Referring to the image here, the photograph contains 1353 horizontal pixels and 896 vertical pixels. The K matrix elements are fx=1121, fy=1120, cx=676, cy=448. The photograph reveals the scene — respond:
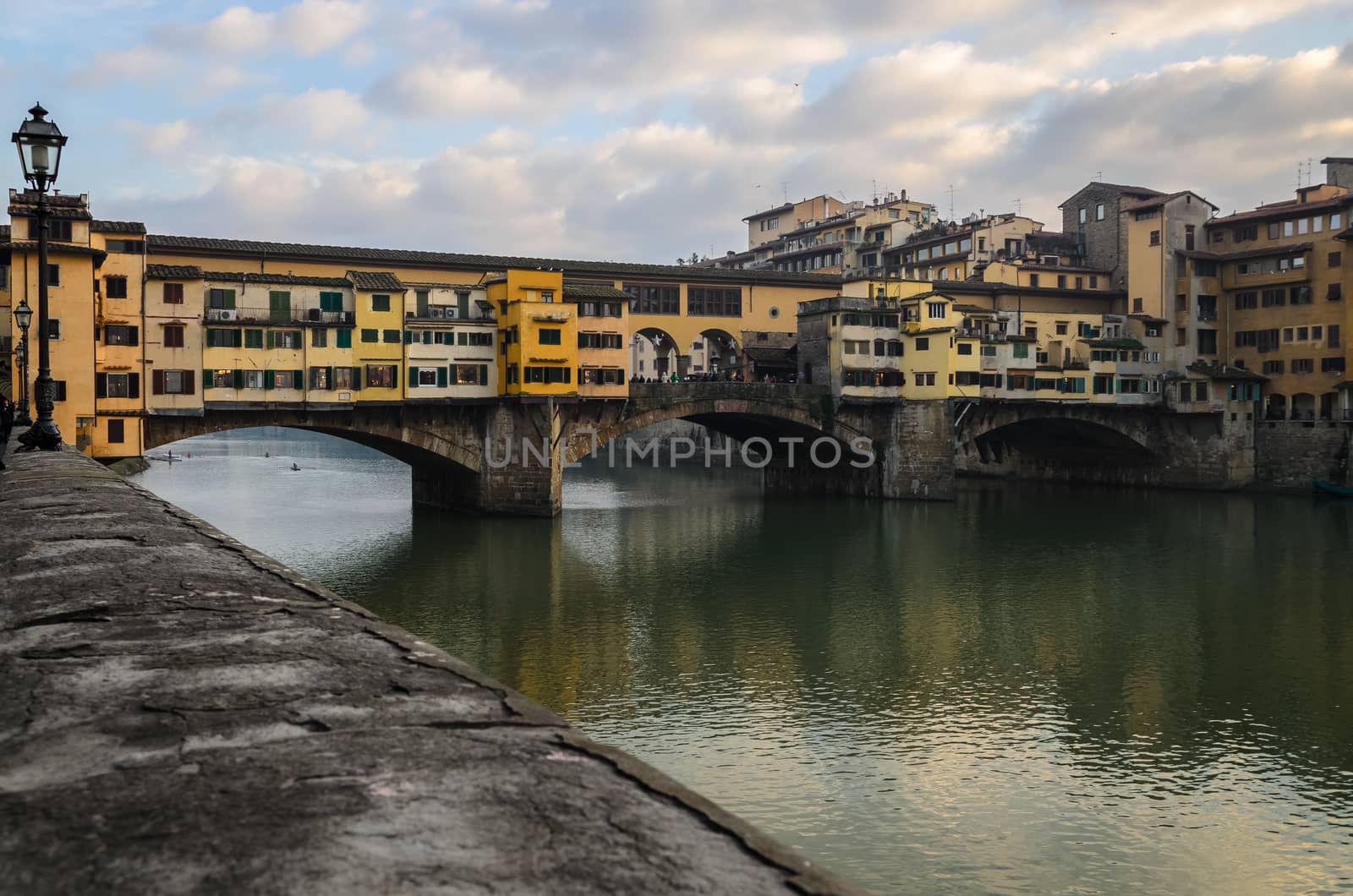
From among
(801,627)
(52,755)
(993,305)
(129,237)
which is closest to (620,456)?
(993,305)

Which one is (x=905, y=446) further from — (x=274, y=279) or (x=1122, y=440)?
(x=274, y=279)

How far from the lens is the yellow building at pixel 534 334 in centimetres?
5022

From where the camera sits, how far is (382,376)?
1918 inches

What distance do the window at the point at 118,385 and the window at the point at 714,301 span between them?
2935 cm

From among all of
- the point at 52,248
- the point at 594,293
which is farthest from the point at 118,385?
the point at 594,293

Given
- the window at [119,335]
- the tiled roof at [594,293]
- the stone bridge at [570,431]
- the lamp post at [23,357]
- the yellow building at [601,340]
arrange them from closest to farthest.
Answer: the lamp post at [23,357] → the window at [119,335] → the stone bridge at [570,431] → the tiled roof at [594,293] → the yellow building at [601,340]

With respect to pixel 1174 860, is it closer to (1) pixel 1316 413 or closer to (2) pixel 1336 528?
(2) pixel 1336 528

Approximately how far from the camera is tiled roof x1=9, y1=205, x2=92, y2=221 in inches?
1538

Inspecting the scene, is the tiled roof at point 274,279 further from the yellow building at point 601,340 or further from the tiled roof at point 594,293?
the yellow building at point 601,340

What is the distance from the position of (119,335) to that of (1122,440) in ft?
184

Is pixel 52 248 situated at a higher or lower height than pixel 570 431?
higher

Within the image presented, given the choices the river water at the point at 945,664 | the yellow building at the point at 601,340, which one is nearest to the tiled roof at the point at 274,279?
the river water at the point at 945,664

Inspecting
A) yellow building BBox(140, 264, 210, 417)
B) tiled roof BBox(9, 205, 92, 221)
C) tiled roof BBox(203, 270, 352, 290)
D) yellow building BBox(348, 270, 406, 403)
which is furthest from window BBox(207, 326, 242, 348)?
tiled roof BBox(9, 205, 92, 221)

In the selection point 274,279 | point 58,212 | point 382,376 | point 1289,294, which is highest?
point 1289,294
